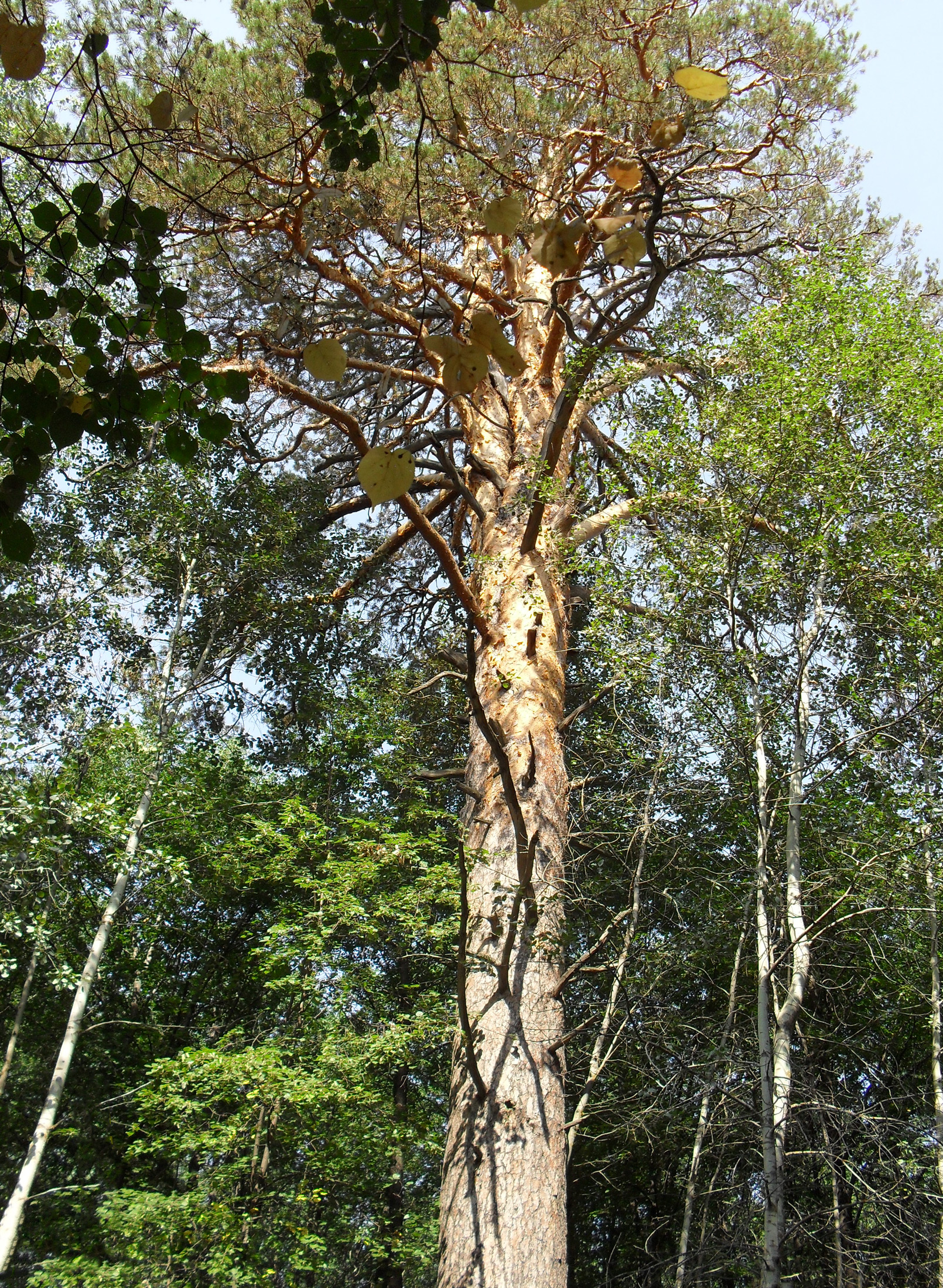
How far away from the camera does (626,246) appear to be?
1.49 m

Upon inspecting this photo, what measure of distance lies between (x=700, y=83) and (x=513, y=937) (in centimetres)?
313

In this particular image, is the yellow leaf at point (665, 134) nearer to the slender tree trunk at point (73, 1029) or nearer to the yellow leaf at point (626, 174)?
the yellow leaf at point (626, 174)

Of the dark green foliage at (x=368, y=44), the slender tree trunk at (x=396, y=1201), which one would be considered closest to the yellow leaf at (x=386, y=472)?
the dark green foliage at (x=368, y=44)

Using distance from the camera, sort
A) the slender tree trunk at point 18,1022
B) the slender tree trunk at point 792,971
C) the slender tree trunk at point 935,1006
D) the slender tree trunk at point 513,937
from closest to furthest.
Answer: the slender tree trunk at point 792,971 < the slender tree trunk at point 513,937 < the slender tree trunk at point 935,1006 < the slender tree trunk at point 18,1022

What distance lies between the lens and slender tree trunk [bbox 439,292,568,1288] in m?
3.95

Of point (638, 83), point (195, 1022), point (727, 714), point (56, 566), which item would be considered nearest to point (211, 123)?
point (638, 83)

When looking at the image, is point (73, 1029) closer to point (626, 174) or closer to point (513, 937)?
point (513, 937)

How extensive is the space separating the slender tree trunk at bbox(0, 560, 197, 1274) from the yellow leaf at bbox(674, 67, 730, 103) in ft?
22.8

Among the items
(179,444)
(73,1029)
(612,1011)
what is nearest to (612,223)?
(179,444)

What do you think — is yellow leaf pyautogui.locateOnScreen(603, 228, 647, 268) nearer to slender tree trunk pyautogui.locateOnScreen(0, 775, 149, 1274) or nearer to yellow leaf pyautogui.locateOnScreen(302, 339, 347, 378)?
yellow leaf pyautogui.locateOnScreen(302, 339, 347, 378)

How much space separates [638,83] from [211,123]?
311cm

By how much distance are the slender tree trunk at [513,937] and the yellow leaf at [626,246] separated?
2135mm

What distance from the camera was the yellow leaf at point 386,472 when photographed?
4.47 ft

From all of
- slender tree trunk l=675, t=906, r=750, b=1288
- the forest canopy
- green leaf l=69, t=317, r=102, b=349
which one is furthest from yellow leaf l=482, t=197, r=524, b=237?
slender tree trunk l=675, t=906, r=750, b=1288
